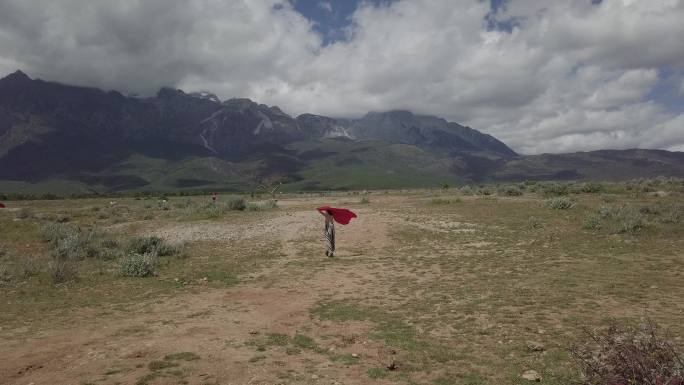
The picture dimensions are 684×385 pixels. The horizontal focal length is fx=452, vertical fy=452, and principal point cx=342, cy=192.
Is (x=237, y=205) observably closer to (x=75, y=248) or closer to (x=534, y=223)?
(x=75, y=248)

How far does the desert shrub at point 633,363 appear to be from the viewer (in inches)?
240

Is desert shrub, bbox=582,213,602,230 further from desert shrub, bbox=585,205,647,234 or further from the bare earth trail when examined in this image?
the bare earth trail

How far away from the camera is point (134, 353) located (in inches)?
359

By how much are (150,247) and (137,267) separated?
3.97 metres

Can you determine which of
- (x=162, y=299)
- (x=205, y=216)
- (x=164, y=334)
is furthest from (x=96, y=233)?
(x=164, y=334)

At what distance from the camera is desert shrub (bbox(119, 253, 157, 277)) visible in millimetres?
17438

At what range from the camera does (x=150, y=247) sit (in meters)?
21.5

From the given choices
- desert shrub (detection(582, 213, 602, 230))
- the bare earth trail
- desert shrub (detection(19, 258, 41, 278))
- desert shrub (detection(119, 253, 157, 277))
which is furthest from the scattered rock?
desert shrub (detection(582, 213, 602, 230))

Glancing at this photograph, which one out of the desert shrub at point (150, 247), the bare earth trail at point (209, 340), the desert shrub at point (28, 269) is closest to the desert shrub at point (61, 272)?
the desert shrub at point (28, 269)

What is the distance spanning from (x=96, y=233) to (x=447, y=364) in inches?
943

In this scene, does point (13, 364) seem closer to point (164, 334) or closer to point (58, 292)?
point (164, 334)

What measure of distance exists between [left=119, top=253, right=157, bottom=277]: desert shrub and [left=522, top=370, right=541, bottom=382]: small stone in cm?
1443

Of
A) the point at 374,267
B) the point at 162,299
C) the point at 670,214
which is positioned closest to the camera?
the point at 162,299

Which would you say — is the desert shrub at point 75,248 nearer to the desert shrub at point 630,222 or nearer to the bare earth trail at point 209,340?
the bare earth trail at point 209,340
